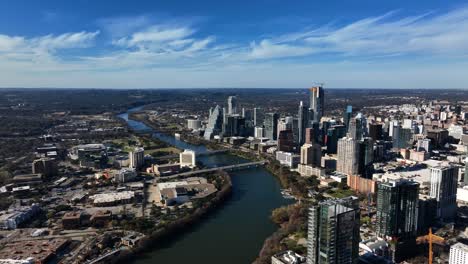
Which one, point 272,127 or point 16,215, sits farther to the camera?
point 272,127

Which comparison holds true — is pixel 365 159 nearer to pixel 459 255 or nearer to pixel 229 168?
pixel 229 168

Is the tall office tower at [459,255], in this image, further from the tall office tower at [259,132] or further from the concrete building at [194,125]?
the concrete building at [194,125]

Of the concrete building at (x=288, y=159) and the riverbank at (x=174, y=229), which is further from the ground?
the concrete building at (x=288, y=159)

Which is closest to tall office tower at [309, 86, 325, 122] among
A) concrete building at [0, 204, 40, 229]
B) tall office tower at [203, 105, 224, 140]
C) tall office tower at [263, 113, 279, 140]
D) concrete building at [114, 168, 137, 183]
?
tall office tower at [263, 113, 279, 140]

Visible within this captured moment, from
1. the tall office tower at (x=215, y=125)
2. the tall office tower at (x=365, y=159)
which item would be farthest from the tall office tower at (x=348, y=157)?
the tall office tower at (x=215, y=125)

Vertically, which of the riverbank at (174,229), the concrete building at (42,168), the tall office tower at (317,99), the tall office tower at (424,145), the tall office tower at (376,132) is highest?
the tall office tower at (317,99)

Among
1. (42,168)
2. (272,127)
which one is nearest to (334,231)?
(42,168)
